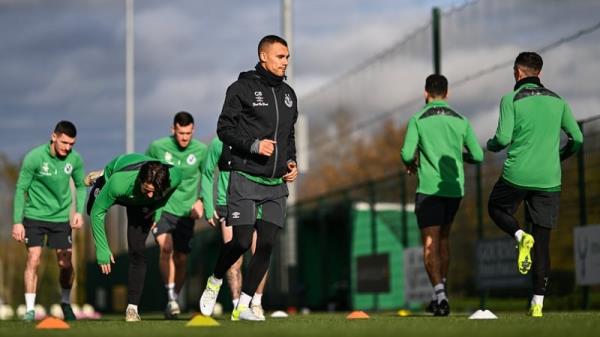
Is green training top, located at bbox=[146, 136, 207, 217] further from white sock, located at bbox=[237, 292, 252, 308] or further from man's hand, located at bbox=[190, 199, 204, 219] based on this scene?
white sock, located at bbox=[237, 292, 252, 308]

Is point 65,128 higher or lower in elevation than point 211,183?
higher

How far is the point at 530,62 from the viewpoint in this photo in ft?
31.2

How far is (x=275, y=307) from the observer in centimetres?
2367

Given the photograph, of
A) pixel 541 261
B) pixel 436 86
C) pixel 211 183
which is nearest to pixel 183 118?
pixel 211 183

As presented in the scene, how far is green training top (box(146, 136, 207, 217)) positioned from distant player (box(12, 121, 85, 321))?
926 mm

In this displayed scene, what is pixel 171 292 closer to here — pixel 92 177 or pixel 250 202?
pixel 92 177

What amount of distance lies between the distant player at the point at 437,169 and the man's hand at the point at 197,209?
10.1 feet

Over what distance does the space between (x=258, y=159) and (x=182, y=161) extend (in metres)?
4.35

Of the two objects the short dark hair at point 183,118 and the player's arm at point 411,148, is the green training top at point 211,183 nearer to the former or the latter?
the short dark hair at point 183,118

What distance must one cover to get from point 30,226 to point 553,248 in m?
6.26

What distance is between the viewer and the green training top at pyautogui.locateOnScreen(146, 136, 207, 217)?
13062mm

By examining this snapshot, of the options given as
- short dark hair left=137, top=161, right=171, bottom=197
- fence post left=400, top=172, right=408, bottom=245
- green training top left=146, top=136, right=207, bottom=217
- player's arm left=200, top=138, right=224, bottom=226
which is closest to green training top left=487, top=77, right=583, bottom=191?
short dark hair left=137, top=161, right=171, bottom=197

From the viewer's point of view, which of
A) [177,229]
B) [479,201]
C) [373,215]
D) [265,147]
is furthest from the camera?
[373,215]

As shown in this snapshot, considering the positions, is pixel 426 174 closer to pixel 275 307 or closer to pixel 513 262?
pixel 513 262
